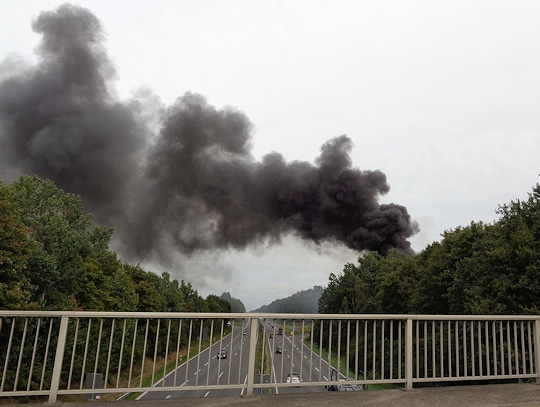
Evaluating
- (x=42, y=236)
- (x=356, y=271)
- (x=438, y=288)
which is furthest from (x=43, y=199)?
(x=356, y=271)

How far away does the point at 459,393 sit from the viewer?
521 cm

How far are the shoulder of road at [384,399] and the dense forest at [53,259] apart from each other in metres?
19.9

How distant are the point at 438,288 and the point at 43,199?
3902cm

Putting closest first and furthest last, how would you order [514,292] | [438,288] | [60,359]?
[60,359] < [514,292] < [438,288]

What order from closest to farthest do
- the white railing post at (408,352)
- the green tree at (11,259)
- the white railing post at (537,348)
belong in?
the white railing post at (408,352), the white railing post at (537,348), the green tree at (11,259)

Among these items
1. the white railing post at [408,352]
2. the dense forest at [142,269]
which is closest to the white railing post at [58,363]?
the white railing post at [408,352]

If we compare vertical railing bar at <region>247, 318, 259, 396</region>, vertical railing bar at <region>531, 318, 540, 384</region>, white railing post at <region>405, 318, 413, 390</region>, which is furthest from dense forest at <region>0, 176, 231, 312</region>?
vertical railing bar at <region>531, 318, 540, 384</region>

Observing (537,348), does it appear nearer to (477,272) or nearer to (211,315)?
(211,315)

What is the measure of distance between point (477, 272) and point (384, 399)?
26405 mm

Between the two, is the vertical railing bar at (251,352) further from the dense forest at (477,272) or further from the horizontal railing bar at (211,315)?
the dense forest at (477,272)

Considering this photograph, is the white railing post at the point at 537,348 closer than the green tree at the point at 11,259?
Yes

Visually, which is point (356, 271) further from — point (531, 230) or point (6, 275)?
point (6, 275)

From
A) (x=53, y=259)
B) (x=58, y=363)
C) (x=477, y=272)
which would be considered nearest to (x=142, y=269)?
(x=53, y=259)

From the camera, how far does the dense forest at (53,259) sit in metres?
22.2
